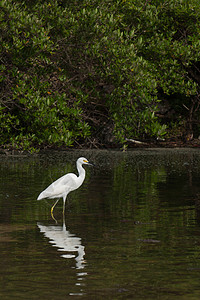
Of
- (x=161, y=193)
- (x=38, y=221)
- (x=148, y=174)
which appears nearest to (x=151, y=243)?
(x=38, y=221)

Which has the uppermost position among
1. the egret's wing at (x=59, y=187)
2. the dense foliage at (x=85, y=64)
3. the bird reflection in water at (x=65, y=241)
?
the dense foliage at (x=85, y=64)

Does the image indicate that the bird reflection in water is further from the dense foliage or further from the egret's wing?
the dense foliage

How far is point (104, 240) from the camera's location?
24.5 feet

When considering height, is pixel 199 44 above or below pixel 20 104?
above

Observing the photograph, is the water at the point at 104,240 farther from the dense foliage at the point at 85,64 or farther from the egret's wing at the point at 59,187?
the dense foliage at the point at 85,64

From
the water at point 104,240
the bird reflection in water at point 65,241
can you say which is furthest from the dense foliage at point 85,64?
the bird reflection in water at point 65,241

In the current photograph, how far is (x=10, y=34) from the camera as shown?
65.2 ft

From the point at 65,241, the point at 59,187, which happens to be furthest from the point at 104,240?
the point at 59,187

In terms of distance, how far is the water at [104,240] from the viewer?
5.45 m

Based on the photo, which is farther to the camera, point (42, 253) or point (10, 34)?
point (10, 34)

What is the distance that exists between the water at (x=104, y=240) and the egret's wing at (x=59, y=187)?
0.30 m

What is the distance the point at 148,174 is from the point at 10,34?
688 cm

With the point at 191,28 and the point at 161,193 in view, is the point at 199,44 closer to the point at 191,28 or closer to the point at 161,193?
the point at 191,28

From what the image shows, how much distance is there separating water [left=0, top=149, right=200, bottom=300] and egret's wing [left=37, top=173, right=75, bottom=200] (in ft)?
0.97
